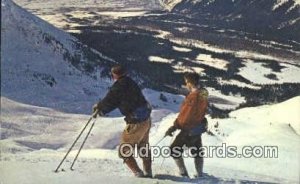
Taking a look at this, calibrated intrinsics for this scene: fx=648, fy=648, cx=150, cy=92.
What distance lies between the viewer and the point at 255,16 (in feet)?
20.2

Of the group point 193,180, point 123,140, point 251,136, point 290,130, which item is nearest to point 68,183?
point 123,140

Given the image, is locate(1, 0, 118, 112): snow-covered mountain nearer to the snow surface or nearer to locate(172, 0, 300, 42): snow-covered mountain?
the snow surface

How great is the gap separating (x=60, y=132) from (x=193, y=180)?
137 cm

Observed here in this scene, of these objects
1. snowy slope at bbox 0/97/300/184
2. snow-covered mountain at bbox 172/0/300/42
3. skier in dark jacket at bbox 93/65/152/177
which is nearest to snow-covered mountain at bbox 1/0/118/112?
snowy slope at bbox 0/97/300/184

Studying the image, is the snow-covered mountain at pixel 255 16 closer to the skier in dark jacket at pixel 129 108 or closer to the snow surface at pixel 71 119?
the snow surface at pixel 71 119

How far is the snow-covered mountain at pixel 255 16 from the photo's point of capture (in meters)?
6.12

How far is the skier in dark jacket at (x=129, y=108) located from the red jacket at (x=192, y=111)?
264 millimetres

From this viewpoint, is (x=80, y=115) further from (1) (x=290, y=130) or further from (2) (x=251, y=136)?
(1) (x=290, y=130)

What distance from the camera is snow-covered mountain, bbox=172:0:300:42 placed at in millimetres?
6125

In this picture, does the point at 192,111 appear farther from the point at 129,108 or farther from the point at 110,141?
the point at 110,141

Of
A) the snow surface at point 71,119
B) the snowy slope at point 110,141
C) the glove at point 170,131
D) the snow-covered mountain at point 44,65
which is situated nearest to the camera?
the glove at point 170,131

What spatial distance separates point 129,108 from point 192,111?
51 cm

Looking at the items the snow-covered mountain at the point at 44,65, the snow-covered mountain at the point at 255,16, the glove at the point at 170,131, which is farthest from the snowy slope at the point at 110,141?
the snow-covered mountain at the point at 255,16

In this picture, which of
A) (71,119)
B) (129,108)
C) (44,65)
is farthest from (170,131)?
(44,65)
